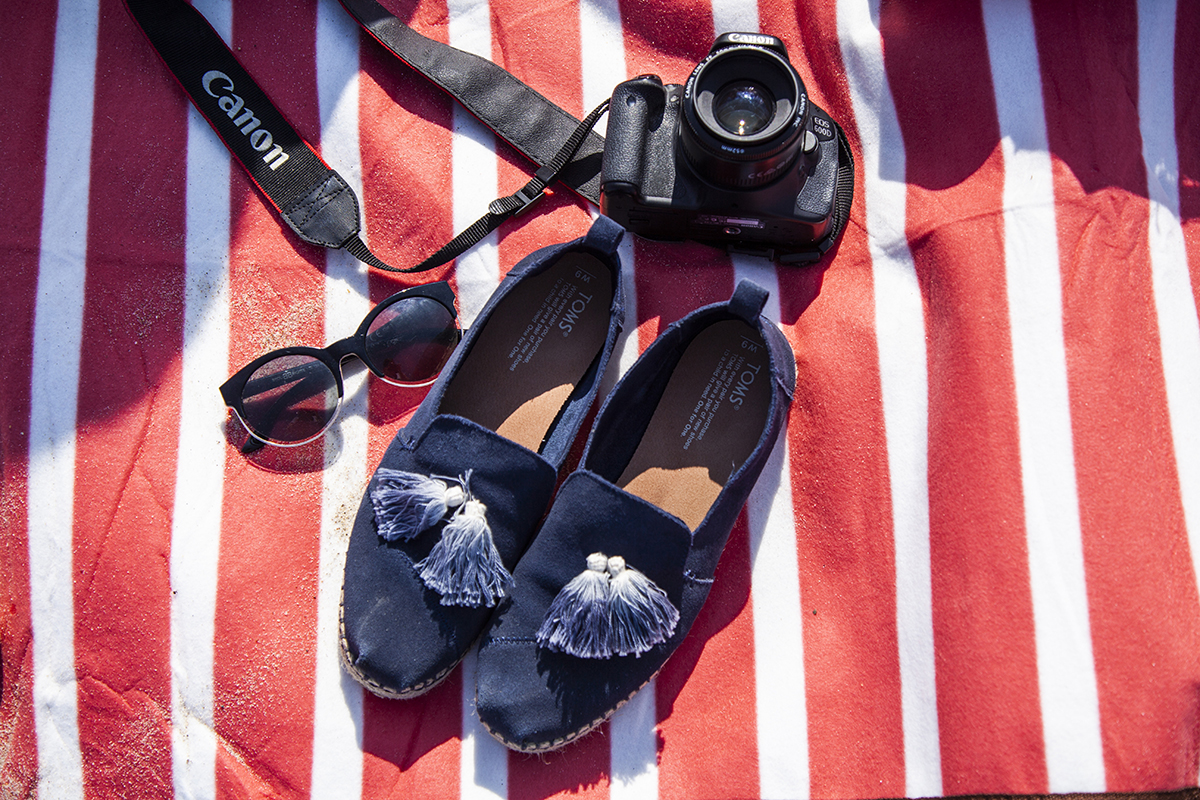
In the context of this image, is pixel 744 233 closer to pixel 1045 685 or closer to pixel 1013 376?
pixel 1013 376

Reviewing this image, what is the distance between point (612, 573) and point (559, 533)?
91mm

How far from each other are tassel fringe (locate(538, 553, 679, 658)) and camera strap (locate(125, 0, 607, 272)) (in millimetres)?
588

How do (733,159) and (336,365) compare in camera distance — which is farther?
(336,365)

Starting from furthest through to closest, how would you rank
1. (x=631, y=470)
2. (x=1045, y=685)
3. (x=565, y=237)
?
1. (x=565, y=237)
2. (x=631, y=470)
3. (x=1045, y=685)

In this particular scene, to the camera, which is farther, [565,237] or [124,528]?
[565,237]

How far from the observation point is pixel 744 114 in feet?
3.42

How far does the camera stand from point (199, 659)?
1.14 m

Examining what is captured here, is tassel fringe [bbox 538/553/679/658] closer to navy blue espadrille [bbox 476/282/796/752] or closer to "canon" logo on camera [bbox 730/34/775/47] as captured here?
navy blue espadrille [bbox 476/282/796/752]

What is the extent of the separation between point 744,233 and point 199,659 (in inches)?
41.6

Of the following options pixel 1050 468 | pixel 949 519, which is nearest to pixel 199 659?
pixel 949 519

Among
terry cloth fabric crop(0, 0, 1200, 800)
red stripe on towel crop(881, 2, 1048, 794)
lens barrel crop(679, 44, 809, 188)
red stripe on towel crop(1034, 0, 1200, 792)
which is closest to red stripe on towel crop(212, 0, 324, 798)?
terry cloth fabric crop(0, 0, 1200, 800)

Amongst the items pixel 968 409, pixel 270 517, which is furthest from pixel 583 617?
pixel 968 409

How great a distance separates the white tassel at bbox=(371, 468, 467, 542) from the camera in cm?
104

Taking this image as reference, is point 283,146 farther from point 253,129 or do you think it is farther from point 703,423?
point 703,423
